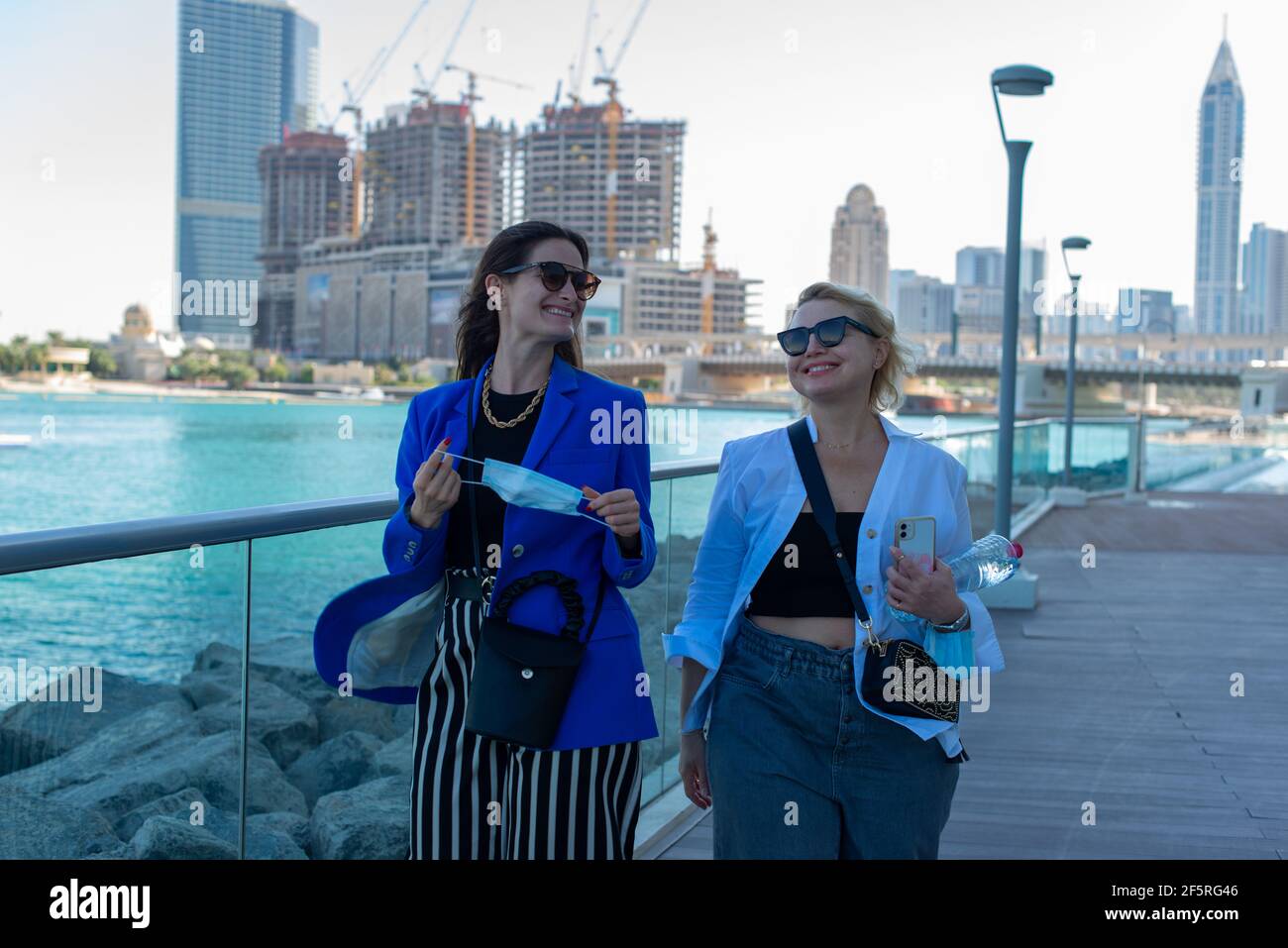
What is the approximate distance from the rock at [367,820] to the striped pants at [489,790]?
0.90 metres

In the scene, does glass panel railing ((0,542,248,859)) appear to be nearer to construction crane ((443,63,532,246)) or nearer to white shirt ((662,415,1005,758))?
white shirt ((662,415,1005,758))

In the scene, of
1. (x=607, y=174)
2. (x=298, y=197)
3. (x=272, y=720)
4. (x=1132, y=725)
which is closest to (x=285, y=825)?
(x=272, y=720)

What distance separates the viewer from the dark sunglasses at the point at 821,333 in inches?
93.1

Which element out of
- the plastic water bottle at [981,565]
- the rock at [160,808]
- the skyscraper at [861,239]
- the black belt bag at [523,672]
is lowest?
the rock at [160,808]

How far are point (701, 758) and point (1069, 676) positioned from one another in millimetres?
4346

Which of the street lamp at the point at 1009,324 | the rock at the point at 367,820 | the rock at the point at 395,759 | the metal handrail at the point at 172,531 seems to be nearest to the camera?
the metal handrail at the point at 172,531

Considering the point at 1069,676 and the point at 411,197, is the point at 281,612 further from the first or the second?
the point at 411,197

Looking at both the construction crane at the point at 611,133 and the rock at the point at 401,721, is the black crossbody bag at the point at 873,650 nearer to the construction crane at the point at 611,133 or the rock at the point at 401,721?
the rock at the point at 401,721

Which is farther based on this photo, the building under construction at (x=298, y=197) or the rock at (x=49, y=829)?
the building under construction at (x=298, y=197)

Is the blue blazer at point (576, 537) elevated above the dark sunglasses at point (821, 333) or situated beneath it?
situated beneath

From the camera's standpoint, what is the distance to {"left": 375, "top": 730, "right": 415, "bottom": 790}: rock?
3287 mm

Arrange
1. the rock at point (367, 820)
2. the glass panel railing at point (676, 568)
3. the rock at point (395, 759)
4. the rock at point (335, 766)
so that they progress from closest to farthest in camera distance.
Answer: the rock at point (335, 766) → the rock at point (367, 820) → the rock at point (395, 759) → the glass panel railing at point (676, 568)

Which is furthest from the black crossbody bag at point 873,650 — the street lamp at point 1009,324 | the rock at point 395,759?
the street lamp at point 1009,324
